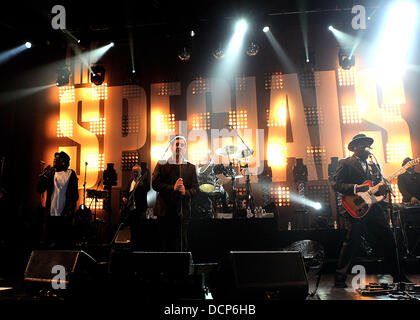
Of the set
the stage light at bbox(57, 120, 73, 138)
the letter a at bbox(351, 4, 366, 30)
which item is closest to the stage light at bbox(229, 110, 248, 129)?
the letter a at bbox(351, 4, 366, 30)

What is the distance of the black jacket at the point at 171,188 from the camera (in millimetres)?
4215

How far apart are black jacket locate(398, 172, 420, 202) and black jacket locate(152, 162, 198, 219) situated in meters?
5.78

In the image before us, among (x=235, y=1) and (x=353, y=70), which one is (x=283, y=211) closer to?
(x=353, y=70)

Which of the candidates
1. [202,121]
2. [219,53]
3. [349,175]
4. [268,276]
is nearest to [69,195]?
[268,276]

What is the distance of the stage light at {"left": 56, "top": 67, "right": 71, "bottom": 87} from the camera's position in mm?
9789

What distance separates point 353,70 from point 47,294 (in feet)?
30.7

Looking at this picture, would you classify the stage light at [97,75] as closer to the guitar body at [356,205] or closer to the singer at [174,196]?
the singer at [174,196]

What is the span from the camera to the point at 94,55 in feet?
34.1

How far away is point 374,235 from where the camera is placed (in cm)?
451

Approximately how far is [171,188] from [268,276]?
1.96 meters

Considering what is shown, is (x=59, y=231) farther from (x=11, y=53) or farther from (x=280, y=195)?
(x=11, y=53)

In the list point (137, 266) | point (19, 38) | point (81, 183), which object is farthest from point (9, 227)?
point (137, 266)

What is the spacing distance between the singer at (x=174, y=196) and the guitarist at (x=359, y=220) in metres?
2.14

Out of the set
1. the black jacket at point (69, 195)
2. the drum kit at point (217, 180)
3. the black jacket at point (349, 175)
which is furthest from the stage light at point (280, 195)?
the black jacket at point (69, 195)
